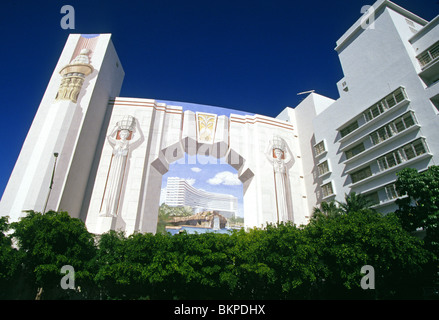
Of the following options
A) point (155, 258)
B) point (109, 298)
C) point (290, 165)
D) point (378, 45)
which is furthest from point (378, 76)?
point (109, 298)

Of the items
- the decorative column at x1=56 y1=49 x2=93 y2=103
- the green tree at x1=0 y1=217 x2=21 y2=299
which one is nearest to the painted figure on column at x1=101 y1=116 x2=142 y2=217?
→ the decorative column at x1=56 y1=49 x2=93 y2=103

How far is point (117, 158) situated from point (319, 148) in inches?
941

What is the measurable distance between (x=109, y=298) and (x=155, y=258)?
16.7 feet

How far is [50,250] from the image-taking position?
50.3 feet

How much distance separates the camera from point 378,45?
84.1 feet

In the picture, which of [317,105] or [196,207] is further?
[317,105]

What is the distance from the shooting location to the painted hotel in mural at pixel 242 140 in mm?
21469

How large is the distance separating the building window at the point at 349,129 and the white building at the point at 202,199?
15055 mm

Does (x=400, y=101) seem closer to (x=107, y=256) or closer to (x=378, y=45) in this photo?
(x=378, y=45)

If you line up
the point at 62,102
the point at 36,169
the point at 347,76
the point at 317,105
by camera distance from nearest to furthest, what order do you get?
the point at 36,169 → the point at 62,102 → the point at 347,76 → the point at 317,105

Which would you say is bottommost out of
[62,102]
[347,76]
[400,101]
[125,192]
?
[125,192]

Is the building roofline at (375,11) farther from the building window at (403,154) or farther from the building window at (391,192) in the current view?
the building window at (391,192)
